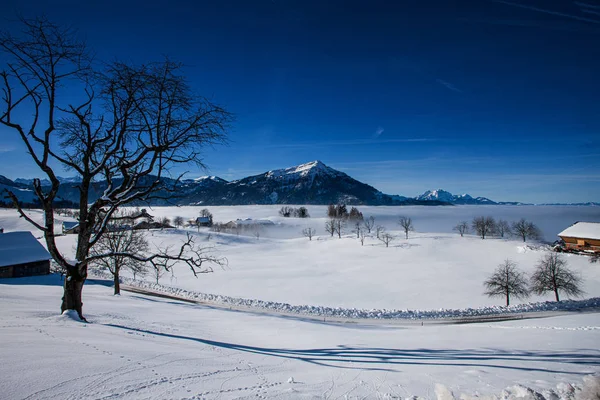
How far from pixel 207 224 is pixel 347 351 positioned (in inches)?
4861

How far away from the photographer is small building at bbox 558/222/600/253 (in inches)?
2007

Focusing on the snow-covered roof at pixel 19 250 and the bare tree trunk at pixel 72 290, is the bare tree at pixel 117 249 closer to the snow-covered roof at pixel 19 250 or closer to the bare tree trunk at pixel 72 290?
the bare tree trunk at pixel 72 290

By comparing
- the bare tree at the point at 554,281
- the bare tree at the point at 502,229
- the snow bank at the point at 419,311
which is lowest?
the snow bank at the point at 419,311

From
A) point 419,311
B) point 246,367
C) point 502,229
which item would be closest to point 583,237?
point 502,229

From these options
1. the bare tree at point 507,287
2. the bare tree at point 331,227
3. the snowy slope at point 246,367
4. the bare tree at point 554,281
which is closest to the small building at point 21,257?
the snowy slope at point 246,367

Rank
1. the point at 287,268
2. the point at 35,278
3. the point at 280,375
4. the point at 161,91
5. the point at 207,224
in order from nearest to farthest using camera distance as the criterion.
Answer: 1. the point at 280,375
2. the point at 161,91
3. the point at 35,278
4. the point at 287,268
5. the point at 207,224

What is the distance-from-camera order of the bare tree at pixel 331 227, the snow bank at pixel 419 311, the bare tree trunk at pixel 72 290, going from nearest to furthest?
the bare tree trunk at pixel 72 290 < the snow bank at pixel 419 311 < the bare tree at pixel 331 227

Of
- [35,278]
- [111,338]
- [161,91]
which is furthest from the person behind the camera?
[35,278]

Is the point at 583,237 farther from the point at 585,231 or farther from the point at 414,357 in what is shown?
the point at 414,357

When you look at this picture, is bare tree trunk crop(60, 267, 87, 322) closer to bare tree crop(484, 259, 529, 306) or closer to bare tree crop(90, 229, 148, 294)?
bare tree crop(90, 229, 148, 294)

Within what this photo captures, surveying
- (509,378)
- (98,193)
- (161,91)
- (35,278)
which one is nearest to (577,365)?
(509,378)

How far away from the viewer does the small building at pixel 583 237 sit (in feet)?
167

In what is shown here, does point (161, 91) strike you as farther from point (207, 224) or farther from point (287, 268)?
point (207, 224)

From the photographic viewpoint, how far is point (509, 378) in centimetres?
628
